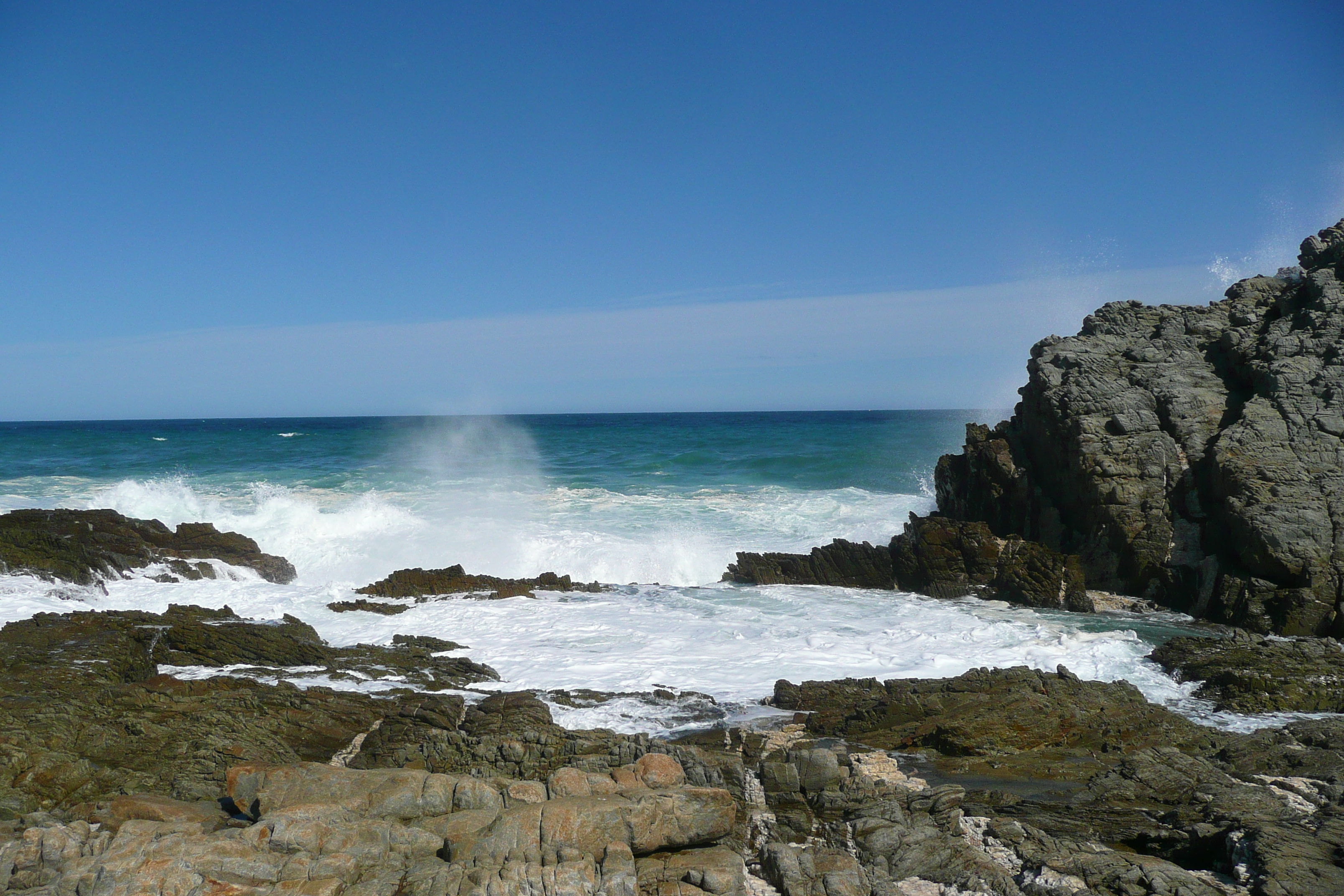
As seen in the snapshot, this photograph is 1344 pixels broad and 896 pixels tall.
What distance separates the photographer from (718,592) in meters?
17.7

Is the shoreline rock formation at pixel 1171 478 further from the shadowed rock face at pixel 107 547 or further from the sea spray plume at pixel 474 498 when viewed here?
the shadowed rock face at pixel 107 547

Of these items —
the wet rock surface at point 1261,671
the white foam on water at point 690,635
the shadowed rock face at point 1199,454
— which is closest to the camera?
the wet rock surface at point 1261,671

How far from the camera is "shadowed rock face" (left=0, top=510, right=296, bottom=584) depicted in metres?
15.3

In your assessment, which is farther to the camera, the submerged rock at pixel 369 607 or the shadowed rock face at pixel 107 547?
A: the shadowed rock face at pixel 107 547

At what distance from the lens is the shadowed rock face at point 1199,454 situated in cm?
1435

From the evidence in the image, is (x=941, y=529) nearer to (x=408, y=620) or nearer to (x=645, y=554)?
(x=645, y=554)

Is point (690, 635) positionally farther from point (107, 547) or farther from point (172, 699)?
point (107, 547)

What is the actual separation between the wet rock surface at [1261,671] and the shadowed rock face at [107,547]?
17.5 metres

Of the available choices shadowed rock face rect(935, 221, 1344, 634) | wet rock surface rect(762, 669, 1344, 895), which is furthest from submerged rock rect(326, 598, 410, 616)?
shadowed rock face rect(935, 221, 1344, 634)

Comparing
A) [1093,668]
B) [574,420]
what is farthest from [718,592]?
[574,420]

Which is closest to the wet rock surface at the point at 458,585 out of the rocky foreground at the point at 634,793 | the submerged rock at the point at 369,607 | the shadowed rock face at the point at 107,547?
the submerged rock at the point at 369,607

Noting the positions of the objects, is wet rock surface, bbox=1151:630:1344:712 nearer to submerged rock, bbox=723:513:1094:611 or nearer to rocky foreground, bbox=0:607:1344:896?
rocky foreground, bbox=0:607:1344:896

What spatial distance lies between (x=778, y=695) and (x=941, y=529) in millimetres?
9011

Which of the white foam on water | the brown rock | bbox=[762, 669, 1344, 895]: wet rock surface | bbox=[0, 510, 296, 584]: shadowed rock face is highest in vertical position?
bbox=[0, 510, 296, 584]: shadowed rock face
